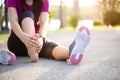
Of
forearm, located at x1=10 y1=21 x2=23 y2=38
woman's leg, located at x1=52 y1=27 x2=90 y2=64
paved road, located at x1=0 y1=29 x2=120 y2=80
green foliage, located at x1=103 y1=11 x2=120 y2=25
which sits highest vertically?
forearm, located at x1=10 y1=21 x2=23 y2=38

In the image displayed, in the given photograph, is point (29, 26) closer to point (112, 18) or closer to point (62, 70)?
point (62, 70)

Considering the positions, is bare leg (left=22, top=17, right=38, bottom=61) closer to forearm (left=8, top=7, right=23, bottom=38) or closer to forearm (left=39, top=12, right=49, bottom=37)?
→ forearm (left=8, top=7, right=23, bottom=38)

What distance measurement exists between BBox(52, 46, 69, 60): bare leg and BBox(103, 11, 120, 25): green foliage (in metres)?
12.5

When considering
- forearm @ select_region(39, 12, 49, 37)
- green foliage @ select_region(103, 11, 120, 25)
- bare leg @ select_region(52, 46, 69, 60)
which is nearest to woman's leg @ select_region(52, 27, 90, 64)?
bare leg @ select_region(52, 46, 69, 60)

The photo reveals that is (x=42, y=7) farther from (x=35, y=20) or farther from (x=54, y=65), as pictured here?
(x=54, y=65)

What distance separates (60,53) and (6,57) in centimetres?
59

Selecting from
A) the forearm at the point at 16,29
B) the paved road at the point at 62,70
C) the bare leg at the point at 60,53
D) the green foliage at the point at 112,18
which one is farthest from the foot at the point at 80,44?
the green foliage at the point at 112,18

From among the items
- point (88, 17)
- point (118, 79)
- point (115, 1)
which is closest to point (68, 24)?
point (115, 1)

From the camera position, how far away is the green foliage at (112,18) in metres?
15.9

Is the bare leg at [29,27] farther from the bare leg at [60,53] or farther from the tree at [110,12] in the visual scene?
the tree at [110,12]

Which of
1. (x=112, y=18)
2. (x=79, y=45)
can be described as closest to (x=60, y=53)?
(x=79, y=45)

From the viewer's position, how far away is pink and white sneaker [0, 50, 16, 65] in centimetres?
331

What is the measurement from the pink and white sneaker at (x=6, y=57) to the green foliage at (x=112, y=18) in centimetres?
1287

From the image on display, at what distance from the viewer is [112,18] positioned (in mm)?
15867
